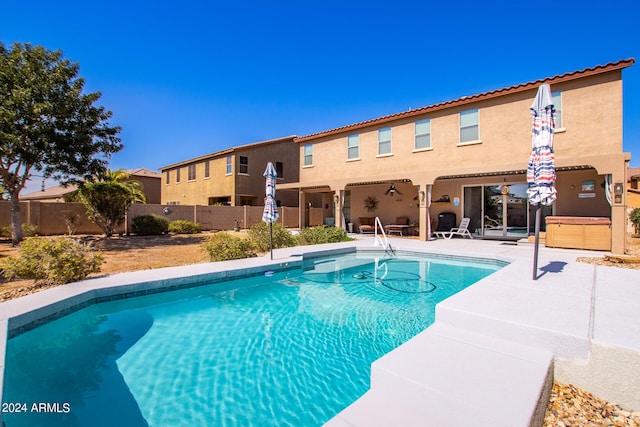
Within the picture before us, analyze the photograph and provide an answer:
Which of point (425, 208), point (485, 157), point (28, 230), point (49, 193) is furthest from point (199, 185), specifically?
point (49, 193)

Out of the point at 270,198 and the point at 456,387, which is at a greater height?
the point at 270,198

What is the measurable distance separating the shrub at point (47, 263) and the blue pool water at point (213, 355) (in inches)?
54.0

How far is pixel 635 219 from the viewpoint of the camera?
1727 cm

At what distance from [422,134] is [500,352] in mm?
13579

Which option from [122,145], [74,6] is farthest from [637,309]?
[122,145]

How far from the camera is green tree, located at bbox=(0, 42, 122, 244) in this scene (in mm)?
11812

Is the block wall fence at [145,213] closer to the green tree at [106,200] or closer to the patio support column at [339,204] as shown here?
the green tree at [106,200]

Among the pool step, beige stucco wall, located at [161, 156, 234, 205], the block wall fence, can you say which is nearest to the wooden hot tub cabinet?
the pool step

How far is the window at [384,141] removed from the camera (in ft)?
54.2

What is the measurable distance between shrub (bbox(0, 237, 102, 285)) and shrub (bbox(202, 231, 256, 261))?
3.34 meters

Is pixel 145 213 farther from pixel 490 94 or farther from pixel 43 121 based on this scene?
pixel 490 94

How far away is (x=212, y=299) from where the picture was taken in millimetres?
6801

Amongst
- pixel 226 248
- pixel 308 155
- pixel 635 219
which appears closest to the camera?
pixel 226 248

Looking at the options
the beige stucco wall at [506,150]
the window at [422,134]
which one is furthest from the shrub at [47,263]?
the window at [422,134]
